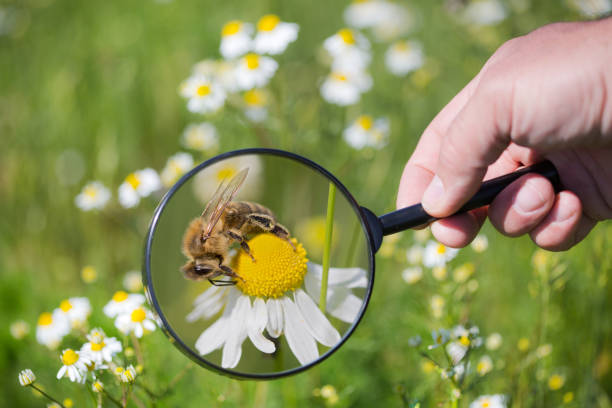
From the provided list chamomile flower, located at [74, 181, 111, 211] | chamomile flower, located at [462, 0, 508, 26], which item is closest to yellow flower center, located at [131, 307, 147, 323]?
chamomile flower, located at [74, 181, 111, 211]

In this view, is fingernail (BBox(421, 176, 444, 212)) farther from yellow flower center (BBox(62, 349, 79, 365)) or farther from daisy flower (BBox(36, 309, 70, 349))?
daisy flower (BBox(36, 309, 70, 349))

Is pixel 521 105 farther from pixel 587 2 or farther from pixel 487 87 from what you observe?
pixel 587 2

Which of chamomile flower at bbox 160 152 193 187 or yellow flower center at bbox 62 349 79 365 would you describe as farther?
chamomile flower at bbox 160 152 193 187

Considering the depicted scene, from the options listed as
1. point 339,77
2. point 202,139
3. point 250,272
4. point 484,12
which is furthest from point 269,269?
point 484,12

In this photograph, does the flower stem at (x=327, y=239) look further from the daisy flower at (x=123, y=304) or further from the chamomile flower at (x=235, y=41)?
the chamomile flower at (x=235, y=41)

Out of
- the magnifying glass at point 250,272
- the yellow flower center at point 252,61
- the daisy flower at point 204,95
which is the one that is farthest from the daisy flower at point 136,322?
the yellow flower center at point 252,61

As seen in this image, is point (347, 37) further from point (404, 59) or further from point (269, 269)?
point (269, 269)

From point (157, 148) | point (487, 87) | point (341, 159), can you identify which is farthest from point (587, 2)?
point (157, 148)

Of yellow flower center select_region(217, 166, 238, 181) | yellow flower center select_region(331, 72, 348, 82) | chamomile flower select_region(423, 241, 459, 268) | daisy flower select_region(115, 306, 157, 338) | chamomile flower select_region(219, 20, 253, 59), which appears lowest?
chamomile flower select_region(423, 241, 459, 268)
